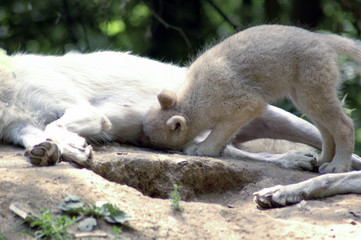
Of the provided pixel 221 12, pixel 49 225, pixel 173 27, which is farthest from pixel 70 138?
pixel 221 12

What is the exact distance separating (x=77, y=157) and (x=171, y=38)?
512 cm

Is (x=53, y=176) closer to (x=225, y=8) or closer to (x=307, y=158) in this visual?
(x=307, y=158)

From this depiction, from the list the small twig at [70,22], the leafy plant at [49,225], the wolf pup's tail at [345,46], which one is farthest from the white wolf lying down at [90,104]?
the small twig at [70,22]

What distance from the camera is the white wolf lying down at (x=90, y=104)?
14.4ft

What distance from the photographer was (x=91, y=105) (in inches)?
190

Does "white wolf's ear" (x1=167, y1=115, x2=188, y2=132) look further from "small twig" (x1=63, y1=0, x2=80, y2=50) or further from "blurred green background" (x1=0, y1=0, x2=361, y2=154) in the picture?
"small twig" (x1=63, y1=0, x2=80, y2=50)

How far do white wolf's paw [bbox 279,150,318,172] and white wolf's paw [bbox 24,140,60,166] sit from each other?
7.64 ft

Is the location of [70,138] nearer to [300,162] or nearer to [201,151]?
[201,151]

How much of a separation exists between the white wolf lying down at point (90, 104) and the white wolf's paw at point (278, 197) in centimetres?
124

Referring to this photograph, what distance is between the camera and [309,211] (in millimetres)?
3146

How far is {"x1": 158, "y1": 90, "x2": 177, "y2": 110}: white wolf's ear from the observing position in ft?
15.6

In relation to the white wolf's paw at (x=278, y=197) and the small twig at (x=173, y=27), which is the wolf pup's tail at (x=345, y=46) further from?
the small twig at (x=173, y=27)

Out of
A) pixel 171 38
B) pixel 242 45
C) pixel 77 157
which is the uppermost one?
pixel 242 45

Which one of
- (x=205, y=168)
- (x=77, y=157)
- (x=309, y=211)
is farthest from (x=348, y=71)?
(x=77, y=157)
